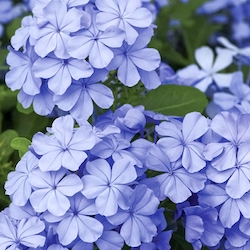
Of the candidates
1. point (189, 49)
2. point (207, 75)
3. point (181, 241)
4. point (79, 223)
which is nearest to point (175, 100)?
point (207, 75)

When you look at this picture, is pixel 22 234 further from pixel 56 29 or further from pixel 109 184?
pixel 56 29

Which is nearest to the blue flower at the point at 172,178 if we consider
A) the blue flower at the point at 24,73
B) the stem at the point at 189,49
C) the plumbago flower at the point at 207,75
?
the blue flower at the point at 24,73

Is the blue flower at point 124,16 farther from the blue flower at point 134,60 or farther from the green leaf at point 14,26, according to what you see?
the green leaf at point 14,26

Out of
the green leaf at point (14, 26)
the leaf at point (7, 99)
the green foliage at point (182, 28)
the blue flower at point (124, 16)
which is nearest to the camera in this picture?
the blue flower at point (124, 16)

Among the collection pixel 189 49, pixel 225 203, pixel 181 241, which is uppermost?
pixel 225 203

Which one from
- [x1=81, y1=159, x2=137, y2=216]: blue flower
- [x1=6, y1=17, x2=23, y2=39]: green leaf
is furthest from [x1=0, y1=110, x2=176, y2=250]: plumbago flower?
[x1=6, y1=17, x2=23, y2=39]: green leaf

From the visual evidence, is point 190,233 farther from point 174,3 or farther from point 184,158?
point 174,3
